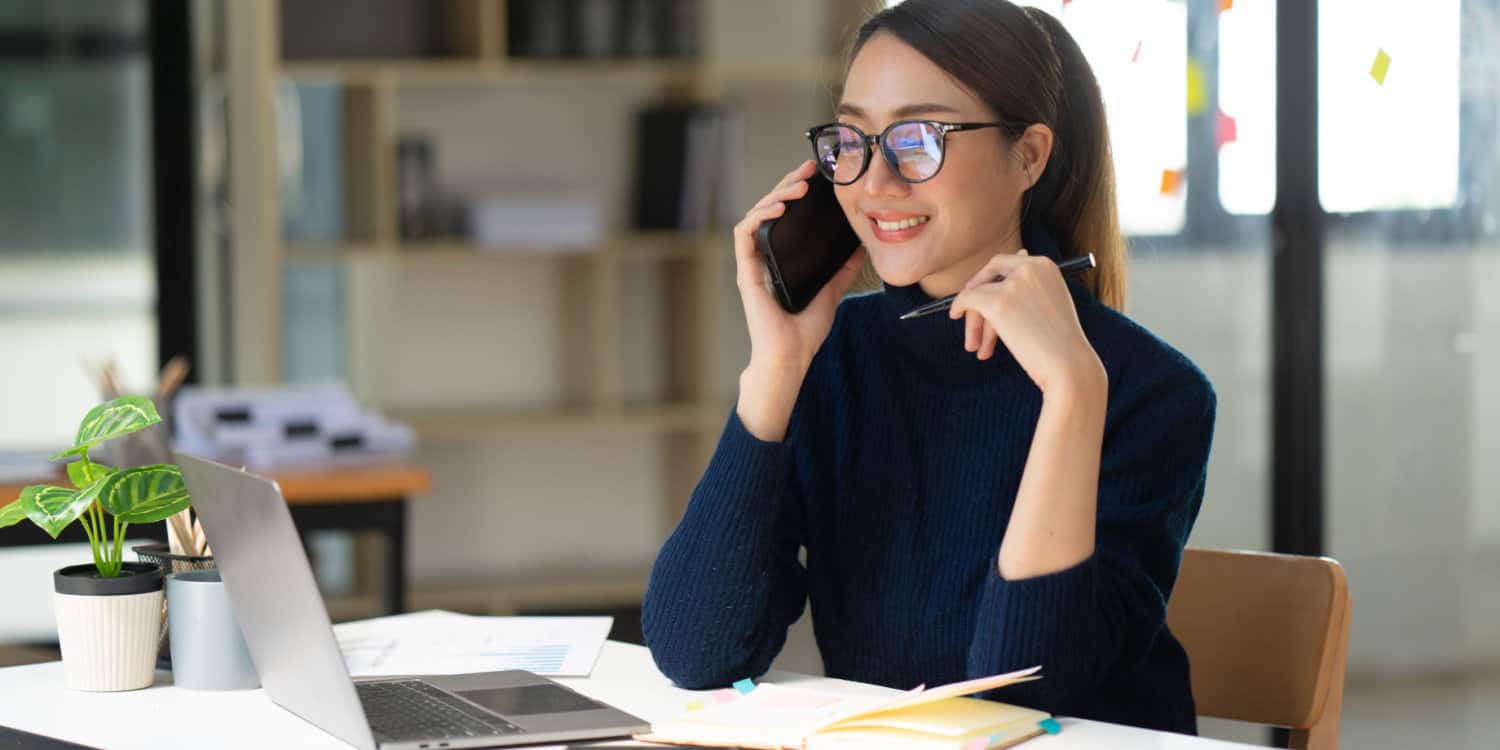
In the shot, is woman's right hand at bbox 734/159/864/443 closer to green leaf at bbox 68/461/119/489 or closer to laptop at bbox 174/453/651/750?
laptop at bbox 174/453/651/750

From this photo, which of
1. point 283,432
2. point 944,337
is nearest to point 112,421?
point 944,337

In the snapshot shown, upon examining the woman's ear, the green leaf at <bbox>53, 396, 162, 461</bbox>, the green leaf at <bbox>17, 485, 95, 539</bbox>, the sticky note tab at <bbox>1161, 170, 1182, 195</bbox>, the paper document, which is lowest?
the paper document

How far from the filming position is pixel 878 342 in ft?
6.06

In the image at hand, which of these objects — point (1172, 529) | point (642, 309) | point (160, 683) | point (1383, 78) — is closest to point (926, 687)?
point (1172, 529)

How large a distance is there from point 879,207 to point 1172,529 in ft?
1.37

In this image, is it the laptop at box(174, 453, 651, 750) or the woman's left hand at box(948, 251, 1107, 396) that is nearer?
the laptop at box(174, 453, 651, 750)

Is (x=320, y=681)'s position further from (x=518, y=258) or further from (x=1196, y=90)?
(x=518, y=258)

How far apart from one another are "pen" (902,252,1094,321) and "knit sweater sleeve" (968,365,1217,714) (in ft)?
0.43

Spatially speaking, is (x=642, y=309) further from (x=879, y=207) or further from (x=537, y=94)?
(x=879, y=207)

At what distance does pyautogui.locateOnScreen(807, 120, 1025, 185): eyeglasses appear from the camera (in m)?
1.67

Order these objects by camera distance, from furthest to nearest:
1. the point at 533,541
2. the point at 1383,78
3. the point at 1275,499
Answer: the point at 533,541 < the point at 1275,499 < the point at 1383,78

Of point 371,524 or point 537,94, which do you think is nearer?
point 371,524

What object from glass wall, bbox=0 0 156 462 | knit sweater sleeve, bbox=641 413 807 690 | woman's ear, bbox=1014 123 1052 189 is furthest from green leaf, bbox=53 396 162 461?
glass wall, bbox=0 0 156 462

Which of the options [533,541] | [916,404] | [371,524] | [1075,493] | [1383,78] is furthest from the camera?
[533,541]
